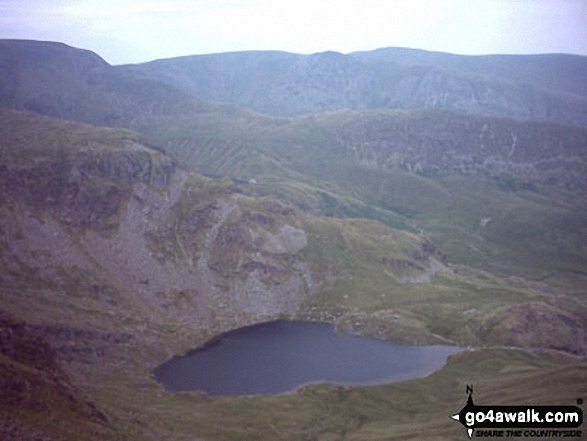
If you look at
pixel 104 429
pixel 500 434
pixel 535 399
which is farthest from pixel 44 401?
pixel 535 399

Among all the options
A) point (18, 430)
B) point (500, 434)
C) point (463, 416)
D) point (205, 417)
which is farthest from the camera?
point (205, 417)

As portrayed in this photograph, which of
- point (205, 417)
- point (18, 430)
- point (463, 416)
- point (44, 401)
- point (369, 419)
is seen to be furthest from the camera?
point (369, 419)

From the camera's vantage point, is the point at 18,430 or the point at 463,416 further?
the point at 463,416

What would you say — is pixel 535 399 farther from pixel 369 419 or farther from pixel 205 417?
pixel 205 417

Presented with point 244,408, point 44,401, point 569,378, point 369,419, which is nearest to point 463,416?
point 369,419

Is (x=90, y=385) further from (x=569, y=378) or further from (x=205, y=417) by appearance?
(x=569, y=378)

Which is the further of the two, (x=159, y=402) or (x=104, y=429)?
(x=159, y=402)

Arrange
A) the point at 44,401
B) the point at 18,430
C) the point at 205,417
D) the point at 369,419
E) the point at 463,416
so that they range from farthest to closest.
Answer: the point at 369,419
the point at 205,417
the point at 463,416
the point at 44,401
the point at 18,430

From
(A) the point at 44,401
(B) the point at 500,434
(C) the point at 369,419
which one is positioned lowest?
(C) the point at 369,419

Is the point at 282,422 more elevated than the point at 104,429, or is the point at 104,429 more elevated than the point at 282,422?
the point at 104,429
